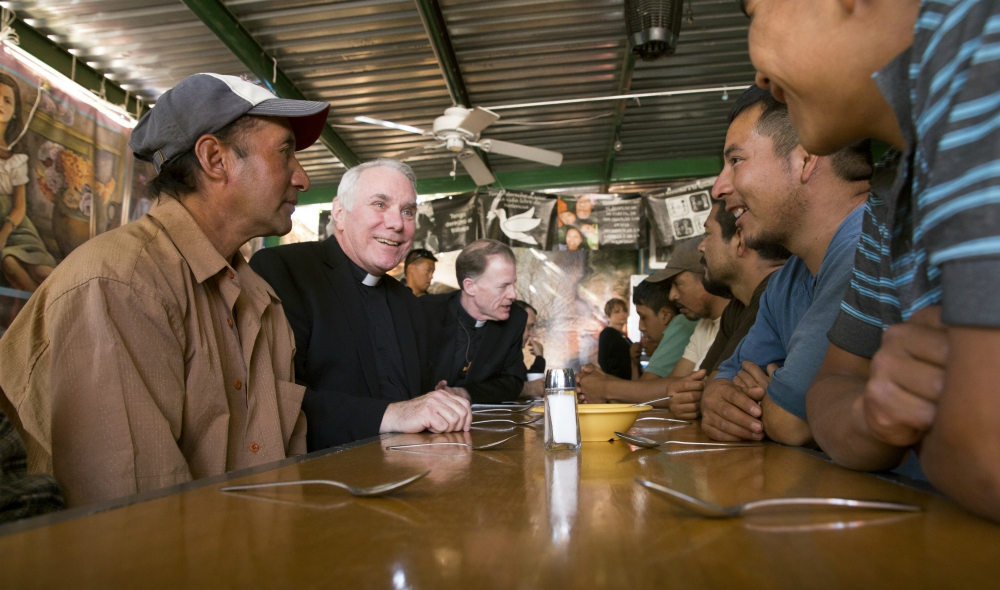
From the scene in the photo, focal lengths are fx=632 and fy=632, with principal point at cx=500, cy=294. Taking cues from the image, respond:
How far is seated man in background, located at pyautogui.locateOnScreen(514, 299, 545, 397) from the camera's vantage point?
15.1ft

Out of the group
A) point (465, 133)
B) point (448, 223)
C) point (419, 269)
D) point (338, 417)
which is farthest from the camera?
point (448, 223)

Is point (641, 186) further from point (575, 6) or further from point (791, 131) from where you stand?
point (791, 131)

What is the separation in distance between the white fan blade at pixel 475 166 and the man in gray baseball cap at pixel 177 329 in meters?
4.07

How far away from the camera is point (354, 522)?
26.0 inches

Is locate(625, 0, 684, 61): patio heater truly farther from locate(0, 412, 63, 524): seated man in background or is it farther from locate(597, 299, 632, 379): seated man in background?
locate(0, 412, 63, 524): seated man in background

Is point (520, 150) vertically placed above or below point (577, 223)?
above

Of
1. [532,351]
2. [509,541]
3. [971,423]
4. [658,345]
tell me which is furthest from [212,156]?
[532,351]

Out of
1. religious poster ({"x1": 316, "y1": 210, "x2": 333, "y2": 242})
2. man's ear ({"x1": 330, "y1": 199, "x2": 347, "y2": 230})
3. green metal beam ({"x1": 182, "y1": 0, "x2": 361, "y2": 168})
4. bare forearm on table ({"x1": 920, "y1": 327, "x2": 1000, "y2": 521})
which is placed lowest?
bare forearm on table ({"x1": 920, "y1": 327, "x2": 1000, "y2": 521})

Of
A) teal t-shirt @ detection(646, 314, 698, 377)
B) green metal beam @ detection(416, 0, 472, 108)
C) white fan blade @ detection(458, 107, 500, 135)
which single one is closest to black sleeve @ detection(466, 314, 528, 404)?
teal t-shirt @ detection(646, 314, 698, 377)

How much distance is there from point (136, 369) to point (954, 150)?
1.42 metres

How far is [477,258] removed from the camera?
4449 mm

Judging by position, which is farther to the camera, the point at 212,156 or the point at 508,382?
the point at 508,382

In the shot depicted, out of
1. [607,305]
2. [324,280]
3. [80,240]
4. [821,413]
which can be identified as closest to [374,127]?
[80,240]

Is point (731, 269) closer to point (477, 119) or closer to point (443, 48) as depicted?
point (477, 119)
